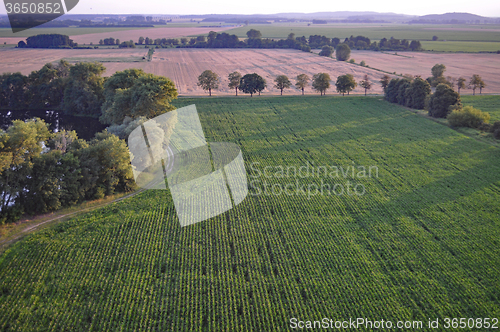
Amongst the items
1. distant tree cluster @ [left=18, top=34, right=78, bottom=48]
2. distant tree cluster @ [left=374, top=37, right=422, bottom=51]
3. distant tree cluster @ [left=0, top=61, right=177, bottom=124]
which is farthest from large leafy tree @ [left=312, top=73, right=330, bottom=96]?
distant tree cluster @ [left=18, top=34, right=78, bottom=48]

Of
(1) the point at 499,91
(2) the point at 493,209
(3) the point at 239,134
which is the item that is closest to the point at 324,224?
(2) the point at 493,209

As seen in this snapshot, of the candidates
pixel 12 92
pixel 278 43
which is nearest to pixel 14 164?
pixel 12 92

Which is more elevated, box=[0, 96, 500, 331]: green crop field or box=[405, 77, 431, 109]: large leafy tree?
box=[405, 77, 431, 109]: large leafy tree

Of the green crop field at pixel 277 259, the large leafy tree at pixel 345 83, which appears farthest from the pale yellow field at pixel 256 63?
the green crop field at pixel 277 259

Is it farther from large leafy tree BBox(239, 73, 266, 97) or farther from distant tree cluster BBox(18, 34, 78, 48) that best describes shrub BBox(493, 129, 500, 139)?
distant tree cluster BBox(18, 34, 78, 48)

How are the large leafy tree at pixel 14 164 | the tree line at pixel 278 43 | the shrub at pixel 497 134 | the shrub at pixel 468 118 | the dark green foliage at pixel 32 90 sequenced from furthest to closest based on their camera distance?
the tree line at pixel 278 43, the dark green foliage at pixel 32 90, the shrub at pixel 468 118, the shrub at pixel 497 134, the large leafy tree at pixel 14 164

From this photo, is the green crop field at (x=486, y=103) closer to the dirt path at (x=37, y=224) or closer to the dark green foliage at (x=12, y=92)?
the dirt path at (x=37, y=224)
